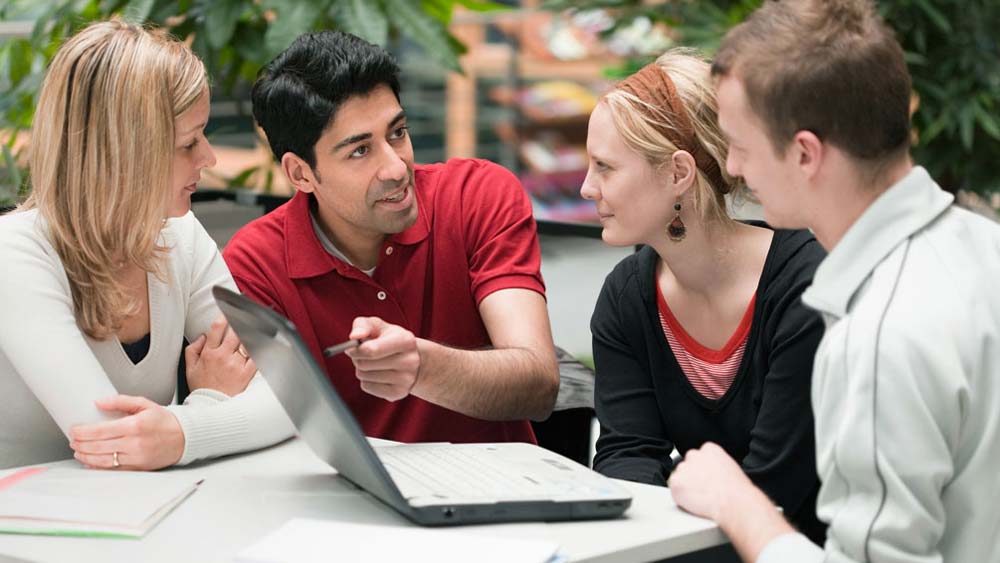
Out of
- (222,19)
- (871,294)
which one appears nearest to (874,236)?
(871,294)

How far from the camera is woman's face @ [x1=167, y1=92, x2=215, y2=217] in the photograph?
173 centimetres

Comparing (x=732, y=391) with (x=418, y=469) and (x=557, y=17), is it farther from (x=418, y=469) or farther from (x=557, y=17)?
(x=557, y=17)

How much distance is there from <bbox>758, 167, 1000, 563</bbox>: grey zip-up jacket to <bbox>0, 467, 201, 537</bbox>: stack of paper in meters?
0.65

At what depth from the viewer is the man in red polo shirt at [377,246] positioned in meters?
1.98

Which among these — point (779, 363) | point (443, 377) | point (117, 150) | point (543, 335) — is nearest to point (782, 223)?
point (779, 363)

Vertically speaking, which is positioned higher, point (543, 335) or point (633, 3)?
point (633, 3)

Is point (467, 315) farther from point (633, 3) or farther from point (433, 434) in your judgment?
point (633, 3)

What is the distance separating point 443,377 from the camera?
1697mm

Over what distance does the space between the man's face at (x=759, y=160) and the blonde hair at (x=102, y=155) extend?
2.76ft

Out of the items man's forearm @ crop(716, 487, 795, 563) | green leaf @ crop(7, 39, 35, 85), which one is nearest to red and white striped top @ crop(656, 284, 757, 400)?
man's forearm @ crop(716, 487, 795, 563)

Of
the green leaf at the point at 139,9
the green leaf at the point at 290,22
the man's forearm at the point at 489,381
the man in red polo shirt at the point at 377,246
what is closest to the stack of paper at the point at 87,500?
the man's forearm at the point at 489,381

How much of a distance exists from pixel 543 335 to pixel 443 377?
311 mm

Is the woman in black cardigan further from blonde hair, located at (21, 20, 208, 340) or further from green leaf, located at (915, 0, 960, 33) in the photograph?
green leaf, located at (915, 0, 960, 33)

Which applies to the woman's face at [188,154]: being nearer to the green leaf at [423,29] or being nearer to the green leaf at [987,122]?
the green leaf at [423,29]
